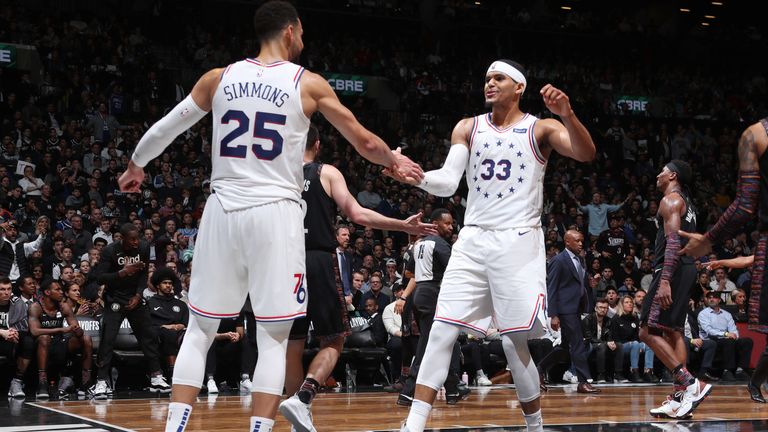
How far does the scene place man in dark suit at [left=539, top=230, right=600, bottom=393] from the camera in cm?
1197

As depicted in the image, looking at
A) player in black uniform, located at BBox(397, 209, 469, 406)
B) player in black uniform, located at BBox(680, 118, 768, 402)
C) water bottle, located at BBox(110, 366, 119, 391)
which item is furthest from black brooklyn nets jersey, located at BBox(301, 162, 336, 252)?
water bottle, located at BBox(110, 366, 119, 391)

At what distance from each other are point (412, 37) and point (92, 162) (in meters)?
12.5

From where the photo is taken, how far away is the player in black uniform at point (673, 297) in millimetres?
8352

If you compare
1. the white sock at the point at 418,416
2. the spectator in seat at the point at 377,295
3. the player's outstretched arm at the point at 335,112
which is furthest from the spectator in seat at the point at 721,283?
the player's outstretched arm at the point at 335,112

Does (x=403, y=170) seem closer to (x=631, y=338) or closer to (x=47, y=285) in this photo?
(x=47, y=285)

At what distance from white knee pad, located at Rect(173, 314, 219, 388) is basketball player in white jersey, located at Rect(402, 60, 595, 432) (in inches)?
57.8

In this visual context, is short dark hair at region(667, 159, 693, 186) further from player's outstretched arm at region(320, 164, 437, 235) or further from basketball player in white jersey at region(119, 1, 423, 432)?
basketball player in white jersey at region(119, 1, 423, 432)

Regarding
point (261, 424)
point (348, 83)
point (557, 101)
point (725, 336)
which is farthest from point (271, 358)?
point (348, 83)

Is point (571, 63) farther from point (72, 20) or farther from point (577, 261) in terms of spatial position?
point (577, 261)

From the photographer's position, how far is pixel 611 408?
9.44 metres

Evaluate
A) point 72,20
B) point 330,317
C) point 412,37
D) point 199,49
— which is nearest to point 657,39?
point 412,37

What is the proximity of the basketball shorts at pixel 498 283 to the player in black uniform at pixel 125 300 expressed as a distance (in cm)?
605

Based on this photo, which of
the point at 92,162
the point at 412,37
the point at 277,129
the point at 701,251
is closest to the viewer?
the point at 277,129

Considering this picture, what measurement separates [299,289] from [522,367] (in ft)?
5.96
